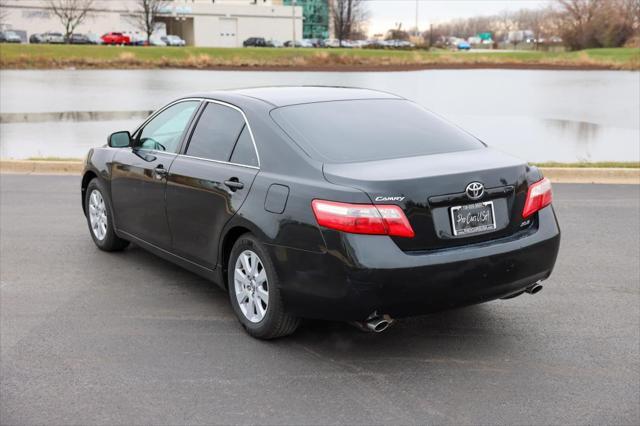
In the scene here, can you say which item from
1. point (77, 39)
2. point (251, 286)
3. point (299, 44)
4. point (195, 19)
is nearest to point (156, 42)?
point (77, 39)

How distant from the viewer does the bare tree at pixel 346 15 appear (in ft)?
369

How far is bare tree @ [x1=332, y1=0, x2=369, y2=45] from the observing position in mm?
112594

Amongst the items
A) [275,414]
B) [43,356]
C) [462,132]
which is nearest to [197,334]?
[43,356]

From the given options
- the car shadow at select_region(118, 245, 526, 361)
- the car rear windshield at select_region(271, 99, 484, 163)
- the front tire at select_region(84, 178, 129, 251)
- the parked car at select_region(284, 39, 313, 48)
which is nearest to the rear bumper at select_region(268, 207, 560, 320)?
the car shadow at select_region(118, 245, 526, 361)

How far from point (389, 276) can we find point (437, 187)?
1.94ft

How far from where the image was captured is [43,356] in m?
4.73

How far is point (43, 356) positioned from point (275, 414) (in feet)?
5.54

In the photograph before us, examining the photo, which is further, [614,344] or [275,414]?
[614,344]

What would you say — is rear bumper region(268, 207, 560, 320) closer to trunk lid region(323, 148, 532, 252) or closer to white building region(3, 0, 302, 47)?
trunk lid region(323, 148, 532, 252)

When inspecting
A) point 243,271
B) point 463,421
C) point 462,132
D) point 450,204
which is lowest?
point 463,421

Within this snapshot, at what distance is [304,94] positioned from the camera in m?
5.62

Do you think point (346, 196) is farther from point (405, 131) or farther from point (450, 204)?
point (405, 131)

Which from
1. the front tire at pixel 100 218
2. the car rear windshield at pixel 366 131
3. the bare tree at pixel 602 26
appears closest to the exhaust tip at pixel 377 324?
the car rear windshield at pixel 366 131

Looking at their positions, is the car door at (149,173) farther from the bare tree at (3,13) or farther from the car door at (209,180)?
the bare tree at (3,13)
